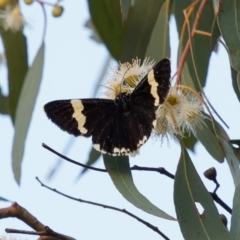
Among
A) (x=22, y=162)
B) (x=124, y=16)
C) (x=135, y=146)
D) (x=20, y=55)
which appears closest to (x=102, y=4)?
(x=124, y=16)

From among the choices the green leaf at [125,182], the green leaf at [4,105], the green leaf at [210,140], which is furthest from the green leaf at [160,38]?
the green leaf at [4,105]

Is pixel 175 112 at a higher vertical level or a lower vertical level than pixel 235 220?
higher

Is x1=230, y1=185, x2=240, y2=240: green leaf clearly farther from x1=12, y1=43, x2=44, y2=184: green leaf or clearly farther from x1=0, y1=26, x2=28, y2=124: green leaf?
x1=0, y1=26, x2=28, y2=124: green leaf

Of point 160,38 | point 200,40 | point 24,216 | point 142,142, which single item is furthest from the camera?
point 200,40

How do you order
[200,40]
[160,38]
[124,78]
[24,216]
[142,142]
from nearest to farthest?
[24,216] → [142,142] → [124,78] → [160,38] → [200,40]

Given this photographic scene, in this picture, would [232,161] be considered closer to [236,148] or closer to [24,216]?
[236,148]

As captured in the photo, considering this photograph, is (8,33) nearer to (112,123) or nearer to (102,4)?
(102,4)

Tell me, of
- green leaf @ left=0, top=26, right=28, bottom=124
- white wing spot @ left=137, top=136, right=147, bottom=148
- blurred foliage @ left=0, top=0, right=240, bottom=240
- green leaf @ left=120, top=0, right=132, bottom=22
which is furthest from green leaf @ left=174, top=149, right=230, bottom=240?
green leaf @ left=0, top=26, right=28, bottom=124

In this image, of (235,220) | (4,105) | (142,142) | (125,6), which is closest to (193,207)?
(235,220)

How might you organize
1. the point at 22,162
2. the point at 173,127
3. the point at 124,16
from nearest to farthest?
the point at 173,127 → the point at 22,162 → the point at 124,16
